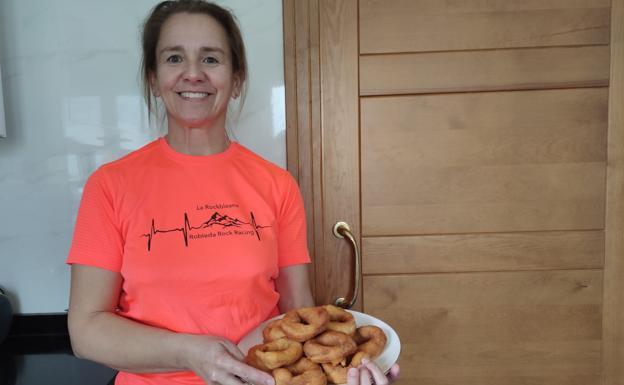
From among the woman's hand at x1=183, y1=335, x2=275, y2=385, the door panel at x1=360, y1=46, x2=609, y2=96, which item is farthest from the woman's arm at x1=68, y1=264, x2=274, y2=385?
the door panel at x1=360, y1=46, x2=609, y2=96

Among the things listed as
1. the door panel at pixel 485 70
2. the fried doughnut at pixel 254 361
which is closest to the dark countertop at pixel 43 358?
the fried doughnut at pixel 254 361

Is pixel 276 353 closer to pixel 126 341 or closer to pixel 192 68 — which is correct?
pixel 126 341

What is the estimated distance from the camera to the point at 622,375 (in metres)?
1.45

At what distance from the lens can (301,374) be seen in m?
0.74

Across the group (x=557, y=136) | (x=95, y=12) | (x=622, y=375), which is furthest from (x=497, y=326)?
(x=95, y=12)

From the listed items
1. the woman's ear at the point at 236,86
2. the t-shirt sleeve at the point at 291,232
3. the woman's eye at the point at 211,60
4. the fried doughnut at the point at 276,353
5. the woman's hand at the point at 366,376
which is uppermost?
the woman's eye at the point at 211,60

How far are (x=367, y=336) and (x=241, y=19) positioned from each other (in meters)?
1.02

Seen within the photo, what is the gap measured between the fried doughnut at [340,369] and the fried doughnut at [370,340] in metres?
0.02

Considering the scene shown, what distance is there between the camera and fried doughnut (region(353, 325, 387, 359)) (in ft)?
2.63

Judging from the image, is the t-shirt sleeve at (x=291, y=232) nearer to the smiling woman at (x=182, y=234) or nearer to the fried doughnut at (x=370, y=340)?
the smiling woman at (x=182, y=234)

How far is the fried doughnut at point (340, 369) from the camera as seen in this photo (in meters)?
0.74

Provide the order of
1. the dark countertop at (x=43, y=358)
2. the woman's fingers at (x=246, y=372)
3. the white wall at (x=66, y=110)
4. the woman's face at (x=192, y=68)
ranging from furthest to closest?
the white wall at (x=66, y=110) → the dark countertop at (x=43, y=358) → the woman's face at (x=192, y=68) → the woman's fingers at (x=246, y=372)

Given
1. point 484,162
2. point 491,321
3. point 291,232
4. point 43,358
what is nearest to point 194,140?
point 291,232

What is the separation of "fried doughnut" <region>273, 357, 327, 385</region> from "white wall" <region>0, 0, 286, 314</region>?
0.73 m
